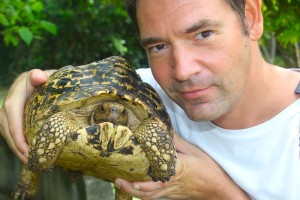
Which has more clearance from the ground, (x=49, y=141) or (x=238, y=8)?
(x=238, y=8)

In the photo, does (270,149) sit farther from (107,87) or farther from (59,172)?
(59,172)

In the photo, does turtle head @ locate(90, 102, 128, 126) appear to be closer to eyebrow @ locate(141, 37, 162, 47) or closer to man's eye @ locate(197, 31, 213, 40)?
eyebrow @ locate(141, 37, 162, 47)

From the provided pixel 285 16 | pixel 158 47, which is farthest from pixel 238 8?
pixel 285 16

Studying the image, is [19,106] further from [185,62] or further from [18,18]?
[18,18]

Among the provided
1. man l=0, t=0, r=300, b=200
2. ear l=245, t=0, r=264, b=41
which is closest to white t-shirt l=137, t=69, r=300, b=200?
man l=0, t=0, r=300, b=200

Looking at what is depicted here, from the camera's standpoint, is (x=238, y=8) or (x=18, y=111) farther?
(x=18, y=111)

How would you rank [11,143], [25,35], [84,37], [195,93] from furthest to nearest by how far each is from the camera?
[84,37] → [25,35] → [11,143] → [195,93]

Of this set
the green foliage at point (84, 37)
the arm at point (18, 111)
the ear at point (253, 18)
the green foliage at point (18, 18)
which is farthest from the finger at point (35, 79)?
the green foliage at point (84, 37)

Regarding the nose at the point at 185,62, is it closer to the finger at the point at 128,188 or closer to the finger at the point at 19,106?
the finger at the point at 128,188
